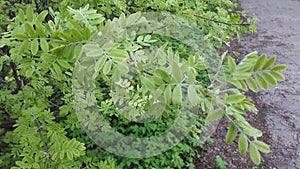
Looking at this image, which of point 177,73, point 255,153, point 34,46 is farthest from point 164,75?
point 34,46

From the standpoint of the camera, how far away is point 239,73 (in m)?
0.68

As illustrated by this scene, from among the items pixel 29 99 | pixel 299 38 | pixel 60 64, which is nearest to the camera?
pixel 60 64

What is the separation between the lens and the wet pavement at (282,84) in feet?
11.6

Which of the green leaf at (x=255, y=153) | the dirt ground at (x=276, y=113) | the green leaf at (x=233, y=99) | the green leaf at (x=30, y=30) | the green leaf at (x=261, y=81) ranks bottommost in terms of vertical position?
the dirt ground at (x=276, y=113)

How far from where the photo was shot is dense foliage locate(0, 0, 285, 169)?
26.9 inches

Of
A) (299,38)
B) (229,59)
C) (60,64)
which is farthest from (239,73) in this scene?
(299,38)

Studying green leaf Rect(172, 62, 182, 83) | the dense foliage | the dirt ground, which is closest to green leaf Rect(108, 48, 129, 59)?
the dense foliage

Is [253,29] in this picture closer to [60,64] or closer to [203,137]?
[203,137]

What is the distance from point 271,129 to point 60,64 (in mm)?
3445

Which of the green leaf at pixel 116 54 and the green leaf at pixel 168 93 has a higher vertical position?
the green leaf at pixel 116 54

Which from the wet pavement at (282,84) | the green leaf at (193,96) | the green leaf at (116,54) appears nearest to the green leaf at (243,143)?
the green leaf at (193,96)

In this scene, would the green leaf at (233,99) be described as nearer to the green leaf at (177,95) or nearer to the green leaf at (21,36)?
the green leaf at (177,95)

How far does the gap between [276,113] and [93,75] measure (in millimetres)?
3797

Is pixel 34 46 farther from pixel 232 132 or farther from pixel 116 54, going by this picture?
pixel 232 132
